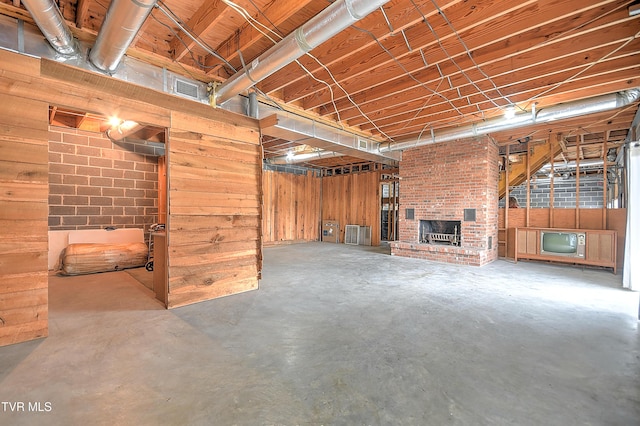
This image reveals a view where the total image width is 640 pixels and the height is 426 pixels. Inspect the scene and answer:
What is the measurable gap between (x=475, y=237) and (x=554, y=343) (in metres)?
3.91

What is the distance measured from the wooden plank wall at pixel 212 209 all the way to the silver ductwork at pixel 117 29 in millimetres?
867

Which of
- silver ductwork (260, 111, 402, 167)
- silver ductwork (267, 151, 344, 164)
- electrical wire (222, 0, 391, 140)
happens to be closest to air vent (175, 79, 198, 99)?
silver ductwork (260, 111, 402, 167)

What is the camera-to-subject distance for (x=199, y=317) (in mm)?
2992

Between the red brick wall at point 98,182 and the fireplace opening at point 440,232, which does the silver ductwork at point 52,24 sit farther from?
the fireplace opening at point 440,232

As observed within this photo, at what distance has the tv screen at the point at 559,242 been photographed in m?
5.62

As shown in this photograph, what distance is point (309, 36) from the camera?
2.29 meters

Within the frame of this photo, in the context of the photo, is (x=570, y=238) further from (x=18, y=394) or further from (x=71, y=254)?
(x=71, y=254)

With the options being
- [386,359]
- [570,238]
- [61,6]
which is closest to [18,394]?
[386,359]

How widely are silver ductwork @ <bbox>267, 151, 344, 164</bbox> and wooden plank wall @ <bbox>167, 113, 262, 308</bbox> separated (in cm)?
327

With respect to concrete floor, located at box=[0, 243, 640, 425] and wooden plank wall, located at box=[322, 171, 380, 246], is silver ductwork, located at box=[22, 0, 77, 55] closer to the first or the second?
concrete floor, located at box=[0, 243, 640, 425]

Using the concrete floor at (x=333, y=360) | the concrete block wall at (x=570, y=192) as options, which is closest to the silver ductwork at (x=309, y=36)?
the concrete floor at (x=333, y=360)

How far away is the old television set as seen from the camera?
557cm

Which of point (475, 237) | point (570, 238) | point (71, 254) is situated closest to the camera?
point (71, 254)

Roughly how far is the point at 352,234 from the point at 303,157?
3296 millimetres
